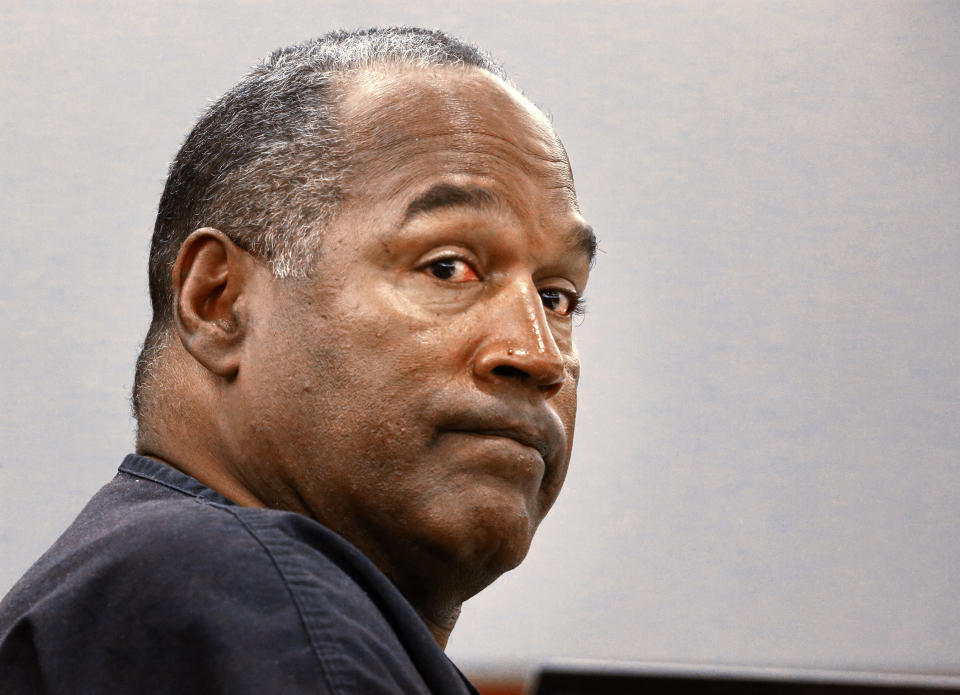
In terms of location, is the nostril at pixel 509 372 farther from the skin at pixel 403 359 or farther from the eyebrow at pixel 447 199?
Answer: the eyebrow at pixel 447 199

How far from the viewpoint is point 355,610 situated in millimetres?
867

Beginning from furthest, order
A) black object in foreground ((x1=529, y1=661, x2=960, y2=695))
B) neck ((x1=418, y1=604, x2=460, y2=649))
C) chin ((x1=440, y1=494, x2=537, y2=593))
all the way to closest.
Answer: neck ((x1=418, y1=604, x2=460, y2=649)) → chin ((x1=440, y1=494, x2=537, y2=593)) → black object in foreground ((x1=529, y1=661, x2=960, y2=695))

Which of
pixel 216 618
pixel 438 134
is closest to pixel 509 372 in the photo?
pixel 438 134

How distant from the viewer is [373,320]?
1.17 meters

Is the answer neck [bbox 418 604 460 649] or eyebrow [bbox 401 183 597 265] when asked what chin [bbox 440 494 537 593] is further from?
eyebrow [bbox 401 183 597 265]

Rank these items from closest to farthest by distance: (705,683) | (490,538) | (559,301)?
(705,683) → (490,538) → (559,301)

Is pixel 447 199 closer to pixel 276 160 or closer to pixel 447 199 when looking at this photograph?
pixel 447 199

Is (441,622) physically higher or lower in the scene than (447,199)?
lower

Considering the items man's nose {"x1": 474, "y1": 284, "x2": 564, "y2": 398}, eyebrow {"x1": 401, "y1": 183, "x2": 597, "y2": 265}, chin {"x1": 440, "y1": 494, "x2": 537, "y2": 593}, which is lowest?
chin {"x1": 440, "y1": 494, "x2": 537, "y2": 593}

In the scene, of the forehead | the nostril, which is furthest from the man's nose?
the forehead

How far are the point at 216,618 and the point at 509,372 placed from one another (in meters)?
0.44

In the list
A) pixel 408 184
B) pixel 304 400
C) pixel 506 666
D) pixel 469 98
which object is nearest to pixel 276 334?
pixel 304 400

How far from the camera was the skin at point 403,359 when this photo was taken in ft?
3.78

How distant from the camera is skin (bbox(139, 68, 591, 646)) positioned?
1.15 meters
